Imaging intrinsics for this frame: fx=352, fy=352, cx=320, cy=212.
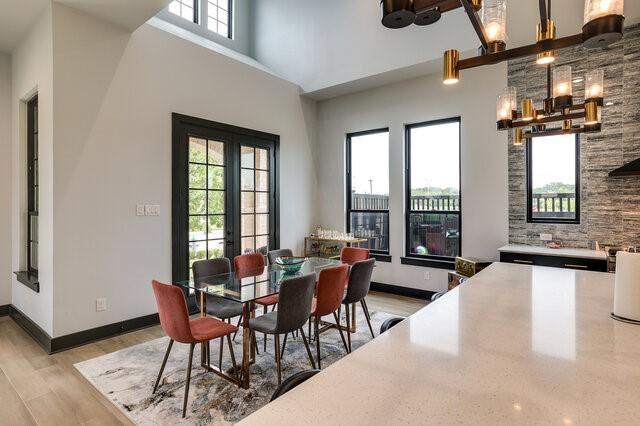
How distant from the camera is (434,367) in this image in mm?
1035

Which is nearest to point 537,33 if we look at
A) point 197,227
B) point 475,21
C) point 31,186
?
point 475,21

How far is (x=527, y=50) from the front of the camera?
1.49 metres

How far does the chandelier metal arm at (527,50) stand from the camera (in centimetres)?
143

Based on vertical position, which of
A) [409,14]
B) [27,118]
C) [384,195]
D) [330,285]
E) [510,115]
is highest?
[27,118]

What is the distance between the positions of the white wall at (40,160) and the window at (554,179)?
210 inches

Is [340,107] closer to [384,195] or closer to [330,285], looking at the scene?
[384,195]

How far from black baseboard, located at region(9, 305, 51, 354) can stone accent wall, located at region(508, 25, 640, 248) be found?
556 centimetres

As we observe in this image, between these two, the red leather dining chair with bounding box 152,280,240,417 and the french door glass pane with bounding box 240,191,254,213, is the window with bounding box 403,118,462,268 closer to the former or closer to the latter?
the french door glass pane with bounding box 240,191,254,213

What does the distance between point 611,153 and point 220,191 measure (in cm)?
472

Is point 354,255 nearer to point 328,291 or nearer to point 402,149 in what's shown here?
point 328,291

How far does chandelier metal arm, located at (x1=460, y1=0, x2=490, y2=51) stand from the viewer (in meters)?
1.27

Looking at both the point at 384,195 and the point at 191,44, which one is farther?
the point at 384,195

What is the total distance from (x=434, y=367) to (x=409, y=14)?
51.1 inches

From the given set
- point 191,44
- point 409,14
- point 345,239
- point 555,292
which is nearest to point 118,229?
point 191,44
